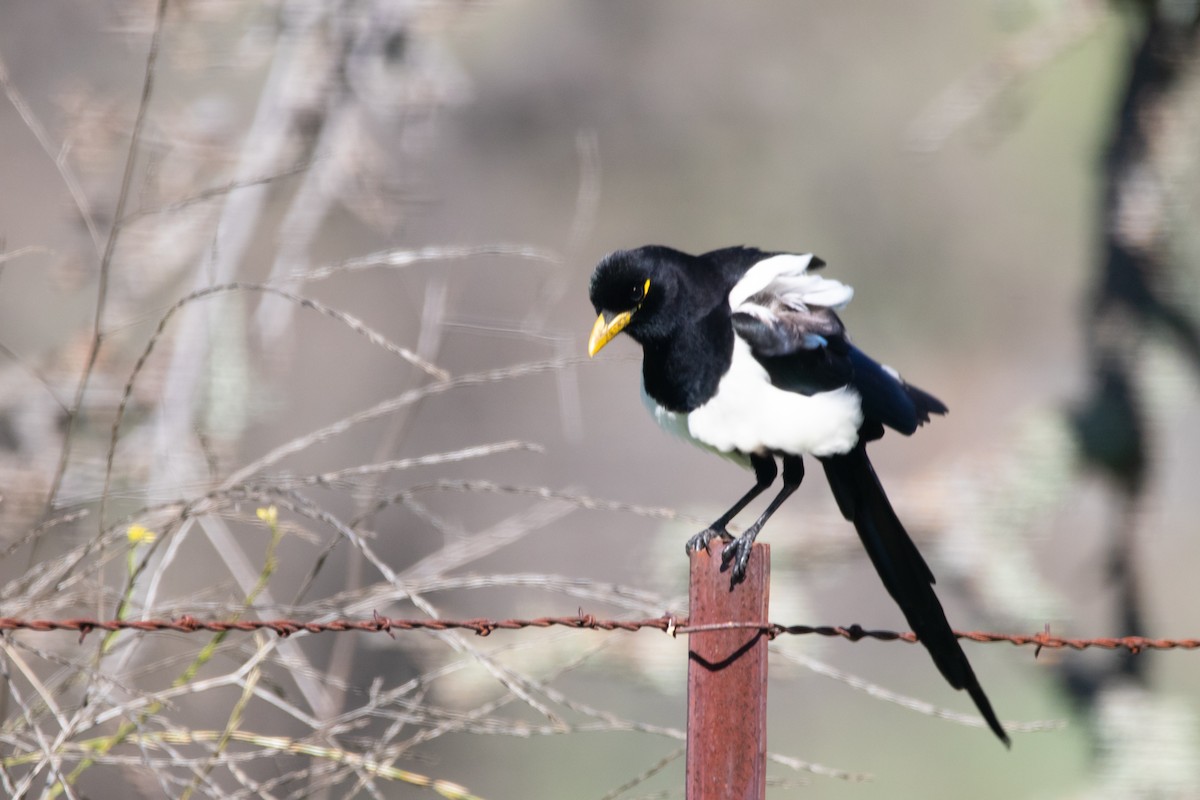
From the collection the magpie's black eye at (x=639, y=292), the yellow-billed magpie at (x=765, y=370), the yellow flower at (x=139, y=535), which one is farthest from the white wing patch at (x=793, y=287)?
the yellow flower at (x=139, y=535)

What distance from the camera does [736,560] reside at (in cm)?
145

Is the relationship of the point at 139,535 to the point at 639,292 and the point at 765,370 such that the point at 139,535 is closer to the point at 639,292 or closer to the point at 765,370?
the point at 639,292

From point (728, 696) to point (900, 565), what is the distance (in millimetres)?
576

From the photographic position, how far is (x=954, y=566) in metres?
3.06

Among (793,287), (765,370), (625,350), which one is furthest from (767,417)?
(625,350)

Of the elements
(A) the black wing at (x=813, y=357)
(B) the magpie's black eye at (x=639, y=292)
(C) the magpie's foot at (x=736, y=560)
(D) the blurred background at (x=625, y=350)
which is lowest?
(C) the magpie's foot at (x=736, y=560)

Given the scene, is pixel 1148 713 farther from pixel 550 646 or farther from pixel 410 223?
pixel 410 223

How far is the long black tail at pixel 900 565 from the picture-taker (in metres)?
1.73

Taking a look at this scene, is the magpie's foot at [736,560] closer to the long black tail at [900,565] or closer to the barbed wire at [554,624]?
the barbed wire at [554,624]

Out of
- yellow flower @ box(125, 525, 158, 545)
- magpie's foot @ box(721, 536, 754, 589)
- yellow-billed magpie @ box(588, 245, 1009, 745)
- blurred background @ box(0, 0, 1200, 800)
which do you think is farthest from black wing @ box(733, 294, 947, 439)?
blurred background @ box(0, 0, 1200, 800)

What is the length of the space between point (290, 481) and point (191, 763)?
1.33 feet

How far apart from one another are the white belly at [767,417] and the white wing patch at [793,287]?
0.09 m

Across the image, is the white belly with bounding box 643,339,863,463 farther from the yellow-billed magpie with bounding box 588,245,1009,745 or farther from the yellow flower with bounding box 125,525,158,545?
the yellow flower with bounding box 125,525,158,545

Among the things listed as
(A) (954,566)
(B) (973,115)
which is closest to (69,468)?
(A) (954,566)
